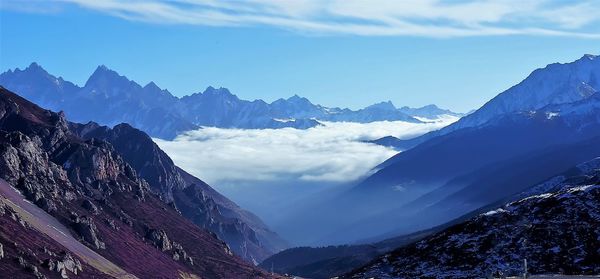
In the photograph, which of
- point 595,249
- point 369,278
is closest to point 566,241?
point 595,249

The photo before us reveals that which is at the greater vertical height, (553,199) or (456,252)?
(553,199)

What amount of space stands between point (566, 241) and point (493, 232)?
1033 cm

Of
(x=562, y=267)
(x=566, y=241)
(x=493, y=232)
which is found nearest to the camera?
(x=562, y=267)

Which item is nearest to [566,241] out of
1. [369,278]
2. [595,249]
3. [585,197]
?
[595,249]

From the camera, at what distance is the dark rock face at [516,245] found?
292ft

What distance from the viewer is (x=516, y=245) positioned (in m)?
94.9

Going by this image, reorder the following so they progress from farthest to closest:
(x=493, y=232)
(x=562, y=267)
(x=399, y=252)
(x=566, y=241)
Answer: (x=399, y=252) → (x=493, y=232) → (x=566, y=241) → (x=562, y=267)

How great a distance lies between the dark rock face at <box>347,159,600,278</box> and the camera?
8888 cm

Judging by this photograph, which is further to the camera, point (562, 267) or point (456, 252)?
point (456, 252)

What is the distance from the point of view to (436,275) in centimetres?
9275

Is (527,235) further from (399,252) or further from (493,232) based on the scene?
(399,252)

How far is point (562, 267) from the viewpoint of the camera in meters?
86.2

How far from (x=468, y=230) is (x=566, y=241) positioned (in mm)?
15522

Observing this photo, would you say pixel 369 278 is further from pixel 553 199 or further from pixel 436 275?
pixel 553 199
